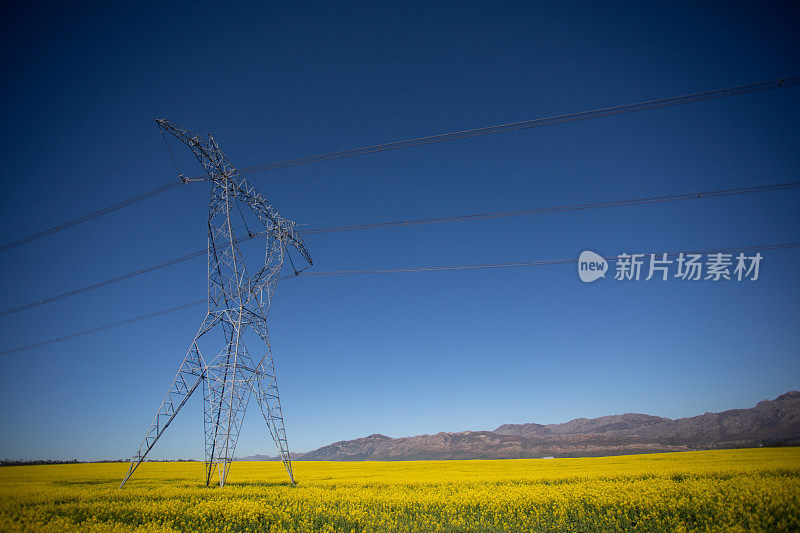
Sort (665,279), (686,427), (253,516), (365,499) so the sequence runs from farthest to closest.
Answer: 1. (686,427)
2. (665,279)
3. (365,499)
4. (253,516)

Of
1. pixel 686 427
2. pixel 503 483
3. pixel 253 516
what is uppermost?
pixel 253 516

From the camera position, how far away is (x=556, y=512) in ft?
42.7

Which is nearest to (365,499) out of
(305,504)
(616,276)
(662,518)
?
(305,504)

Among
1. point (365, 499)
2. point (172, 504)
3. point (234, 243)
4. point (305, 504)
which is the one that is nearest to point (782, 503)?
point (365, 499)

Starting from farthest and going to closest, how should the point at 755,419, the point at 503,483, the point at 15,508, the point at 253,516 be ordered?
the point at 755,419 < the point at 503,483 < the point at 15,508 < the point at 253,516

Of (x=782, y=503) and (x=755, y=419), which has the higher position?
(x=782, y=503)

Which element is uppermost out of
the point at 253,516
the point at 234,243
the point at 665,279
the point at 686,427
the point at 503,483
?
the point at 234,243

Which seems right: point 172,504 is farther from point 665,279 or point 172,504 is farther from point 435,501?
point 665,279

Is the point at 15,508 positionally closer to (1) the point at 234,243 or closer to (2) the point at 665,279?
(1) the point at 234,243

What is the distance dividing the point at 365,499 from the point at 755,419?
145555 millimetres

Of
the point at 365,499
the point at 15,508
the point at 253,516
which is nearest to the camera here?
the point at 253,516

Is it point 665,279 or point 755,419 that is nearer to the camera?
point 665,279

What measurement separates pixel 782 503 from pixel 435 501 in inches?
455

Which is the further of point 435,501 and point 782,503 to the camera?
point 435,501
